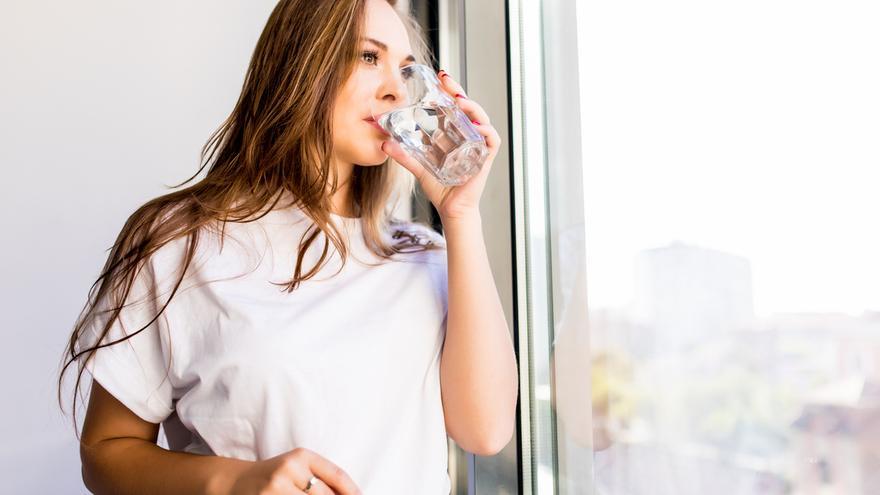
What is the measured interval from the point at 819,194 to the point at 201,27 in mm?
1335

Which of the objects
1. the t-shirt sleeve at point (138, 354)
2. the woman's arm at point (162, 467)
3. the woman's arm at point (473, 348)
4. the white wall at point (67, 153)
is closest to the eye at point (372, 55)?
the woman's arm at point (473, 348)

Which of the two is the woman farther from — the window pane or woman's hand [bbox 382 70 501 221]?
the window pane

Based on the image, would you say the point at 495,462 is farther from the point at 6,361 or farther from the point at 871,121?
the point at 6,361

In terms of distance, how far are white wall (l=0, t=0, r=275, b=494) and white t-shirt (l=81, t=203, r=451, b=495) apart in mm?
669

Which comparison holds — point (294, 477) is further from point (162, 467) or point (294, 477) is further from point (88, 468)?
point (88, 468)

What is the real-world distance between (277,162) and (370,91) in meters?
0.16

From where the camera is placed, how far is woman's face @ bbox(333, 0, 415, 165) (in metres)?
0.85

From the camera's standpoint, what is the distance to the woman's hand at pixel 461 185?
31.0 inches

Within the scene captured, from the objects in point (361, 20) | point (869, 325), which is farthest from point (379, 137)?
point (869, 325)

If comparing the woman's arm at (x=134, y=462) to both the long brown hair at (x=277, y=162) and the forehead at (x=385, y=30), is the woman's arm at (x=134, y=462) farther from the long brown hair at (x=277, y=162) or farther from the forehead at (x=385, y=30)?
the forehead at (x=385, y=30)

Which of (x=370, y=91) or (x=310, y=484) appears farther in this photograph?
(x=370, y=91)

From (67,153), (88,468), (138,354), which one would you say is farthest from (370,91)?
A: (67,153)

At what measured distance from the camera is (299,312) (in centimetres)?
78

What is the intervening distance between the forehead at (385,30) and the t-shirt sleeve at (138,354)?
396 mm
